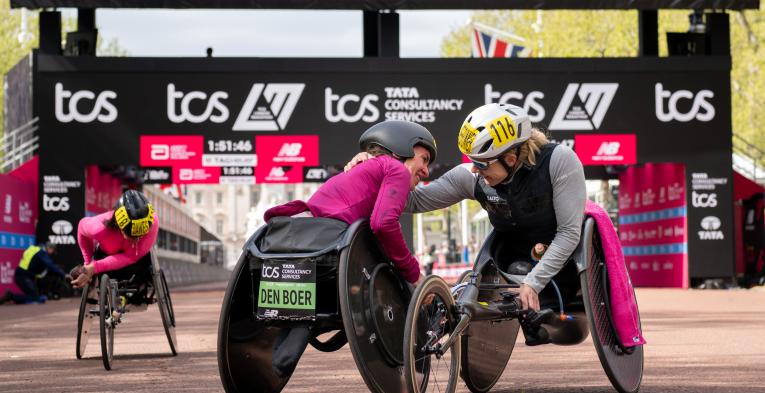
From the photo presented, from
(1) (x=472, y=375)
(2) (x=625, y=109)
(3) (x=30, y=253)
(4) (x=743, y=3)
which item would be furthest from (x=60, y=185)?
(1) (x=472, y=375)

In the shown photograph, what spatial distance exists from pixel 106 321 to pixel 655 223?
75.4 feet

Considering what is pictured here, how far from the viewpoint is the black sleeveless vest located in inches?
278

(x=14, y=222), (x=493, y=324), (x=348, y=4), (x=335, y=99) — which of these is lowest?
(x=493, y=324)

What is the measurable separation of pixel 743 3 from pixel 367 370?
24441 mm

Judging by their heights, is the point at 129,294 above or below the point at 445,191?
below

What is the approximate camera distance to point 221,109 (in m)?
28.5

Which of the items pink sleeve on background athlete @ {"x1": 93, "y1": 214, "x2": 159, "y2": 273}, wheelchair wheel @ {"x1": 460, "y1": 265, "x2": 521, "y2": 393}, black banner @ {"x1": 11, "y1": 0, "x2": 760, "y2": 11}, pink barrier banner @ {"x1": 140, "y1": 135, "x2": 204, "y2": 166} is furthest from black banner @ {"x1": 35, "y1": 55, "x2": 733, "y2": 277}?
wheelchair wheel @ {"x1": 460, "y1": 265, "x2": 521, "y2": 393}

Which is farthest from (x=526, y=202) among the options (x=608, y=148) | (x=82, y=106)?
(x=608, y=148)

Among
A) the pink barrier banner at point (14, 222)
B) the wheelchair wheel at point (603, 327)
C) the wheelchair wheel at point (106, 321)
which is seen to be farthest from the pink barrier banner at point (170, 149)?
the wheelchair wheel at point (603, 327)

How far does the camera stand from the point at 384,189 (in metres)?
6.27

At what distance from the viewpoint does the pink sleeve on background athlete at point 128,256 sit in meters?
11.0

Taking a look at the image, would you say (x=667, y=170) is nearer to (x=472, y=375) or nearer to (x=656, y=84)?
(x=656, y=84)

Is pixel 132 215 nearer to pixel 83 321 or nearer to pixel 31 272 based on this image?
pixel 83 321

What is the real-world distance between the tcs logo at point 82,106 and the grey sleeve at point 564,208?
22.3 meters
